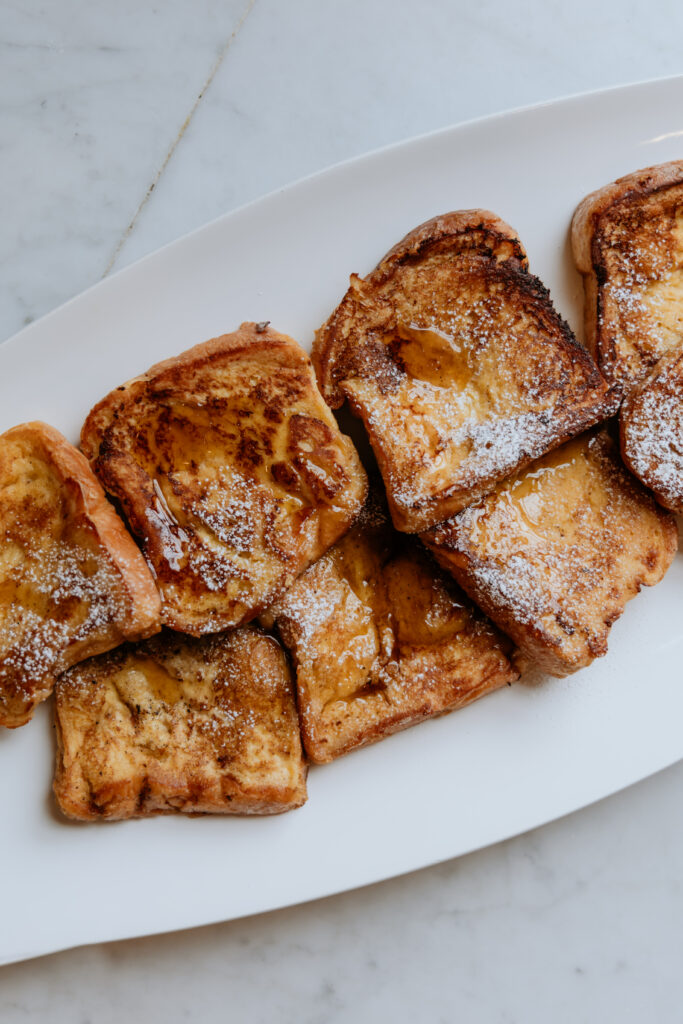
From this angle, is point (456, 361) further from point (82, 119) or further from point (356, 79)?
point (82, 119)

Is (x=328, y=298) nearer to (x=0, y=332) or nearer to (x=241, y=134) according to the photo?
(x=241, y=134)

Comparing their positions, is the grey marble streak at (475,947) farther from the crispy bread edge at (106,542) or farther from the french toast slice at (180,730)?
the crispy bread edge at (106,542)

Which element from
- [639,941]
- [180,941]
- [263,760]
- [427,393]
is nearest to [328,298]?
[427,393]

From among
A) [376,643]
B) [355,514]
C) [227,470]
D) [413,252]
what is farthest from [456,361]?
[376,643]

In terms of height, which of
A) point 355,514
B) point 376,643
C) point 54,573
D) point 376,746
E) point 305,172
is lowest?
point 376,746

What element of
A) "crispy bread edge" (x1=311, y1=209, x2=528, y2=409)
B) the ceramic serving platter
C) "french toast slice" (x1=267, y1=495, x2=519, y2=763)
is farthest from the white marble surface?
"french toast slice" (x1=267, y1=495, x2=519, y2=763)

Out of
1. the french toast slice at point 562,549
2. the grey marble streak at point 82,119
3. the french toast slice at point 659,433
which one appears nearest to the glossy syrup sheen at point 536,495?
the french toast slice at point 562,549

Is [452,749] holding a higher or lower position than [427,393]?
lower
